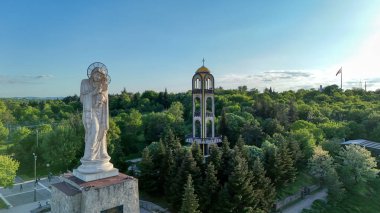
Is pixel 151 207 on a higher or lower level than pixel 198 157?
lower

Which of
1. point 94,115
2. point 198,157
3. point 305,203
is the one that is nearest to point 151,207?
point 198,157

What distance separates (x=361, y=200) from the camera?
27.9 m

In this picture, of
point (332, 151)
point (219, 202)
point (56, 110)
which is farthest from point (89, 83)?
point (56, 110)

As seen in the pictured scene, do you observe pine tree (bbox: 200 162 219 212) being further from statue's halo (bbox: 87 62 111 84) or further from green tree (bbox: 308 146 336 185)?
green tree (bbox: 308 146 336 185)

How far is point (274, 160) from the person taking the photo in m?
24.8

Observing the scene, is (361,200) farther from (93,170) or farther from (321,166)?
(93,170)

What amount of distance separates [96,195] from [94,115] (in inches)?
133

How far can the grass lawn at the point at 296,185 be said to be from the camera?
87.1 feet

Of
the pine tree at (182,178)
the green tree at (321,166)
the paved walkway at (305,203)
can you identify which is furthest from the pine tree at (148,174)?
the green tree at (321,166)

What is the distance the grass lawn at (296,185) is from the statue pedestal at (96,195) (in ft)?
55.4

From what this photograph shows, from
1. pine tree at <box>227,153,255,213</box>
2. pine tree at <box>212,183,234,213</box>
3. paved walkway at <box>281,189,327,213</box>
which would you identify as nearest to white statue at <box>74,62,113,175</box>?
pine tree at <box>212,183,234,213</box>

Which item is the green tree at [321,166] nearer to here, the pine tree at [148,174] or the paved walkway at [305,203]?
the paved walkway at [305,203]

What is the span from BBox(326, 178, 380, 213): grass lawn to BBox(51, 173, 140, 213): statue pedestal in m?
19.4

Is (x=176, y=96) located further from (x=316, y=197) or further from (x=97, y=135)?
(x=97, y=135)
